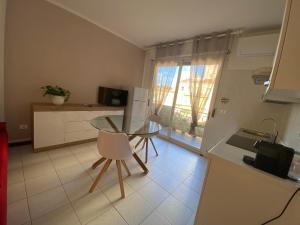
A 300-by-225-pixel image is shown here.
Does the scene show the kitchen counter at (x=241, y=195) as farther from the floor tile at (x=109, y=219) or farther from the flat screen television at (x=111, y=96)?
the flat screen television at (x=111, y=96)

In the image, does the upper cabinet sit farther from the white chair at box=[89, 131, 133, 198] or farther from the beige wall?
the beige wall

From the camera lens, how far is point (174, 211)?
5.11ft

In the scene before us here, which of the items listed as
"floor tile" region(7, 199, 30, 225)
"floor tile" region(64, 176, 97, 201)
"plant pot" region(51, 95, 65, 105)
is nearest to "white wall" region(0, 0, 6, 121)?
"plant pot" region(51, 95, 65, 105)

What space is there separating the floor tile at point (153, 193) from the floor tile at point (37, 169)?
4.50 feet

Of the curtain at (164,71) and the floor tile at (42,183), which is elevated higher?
the curtain at (164,71)

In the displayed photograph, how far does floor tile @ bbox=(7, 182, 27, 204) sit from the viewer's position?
1423mm

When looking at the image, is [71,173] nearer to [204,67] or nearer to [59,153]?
[59,153]

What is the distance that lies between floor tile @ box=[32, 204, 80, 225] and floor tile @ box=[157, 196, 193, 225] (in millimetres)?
898

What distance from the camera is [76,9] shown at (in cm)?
261

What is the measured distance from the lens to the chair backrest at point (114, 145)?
1.55 m

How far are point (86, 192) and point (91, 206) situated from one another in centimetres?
23

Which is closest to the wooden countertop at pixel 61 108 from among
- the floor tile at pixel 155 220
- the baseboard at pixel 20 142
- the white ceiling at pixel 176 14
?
the baseboard at pixel 20 142

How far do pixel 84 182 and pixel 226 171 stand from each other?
68.9 inches

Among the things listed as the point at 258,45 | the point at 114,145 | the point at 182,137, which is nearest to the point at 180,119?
the point at 182,137
